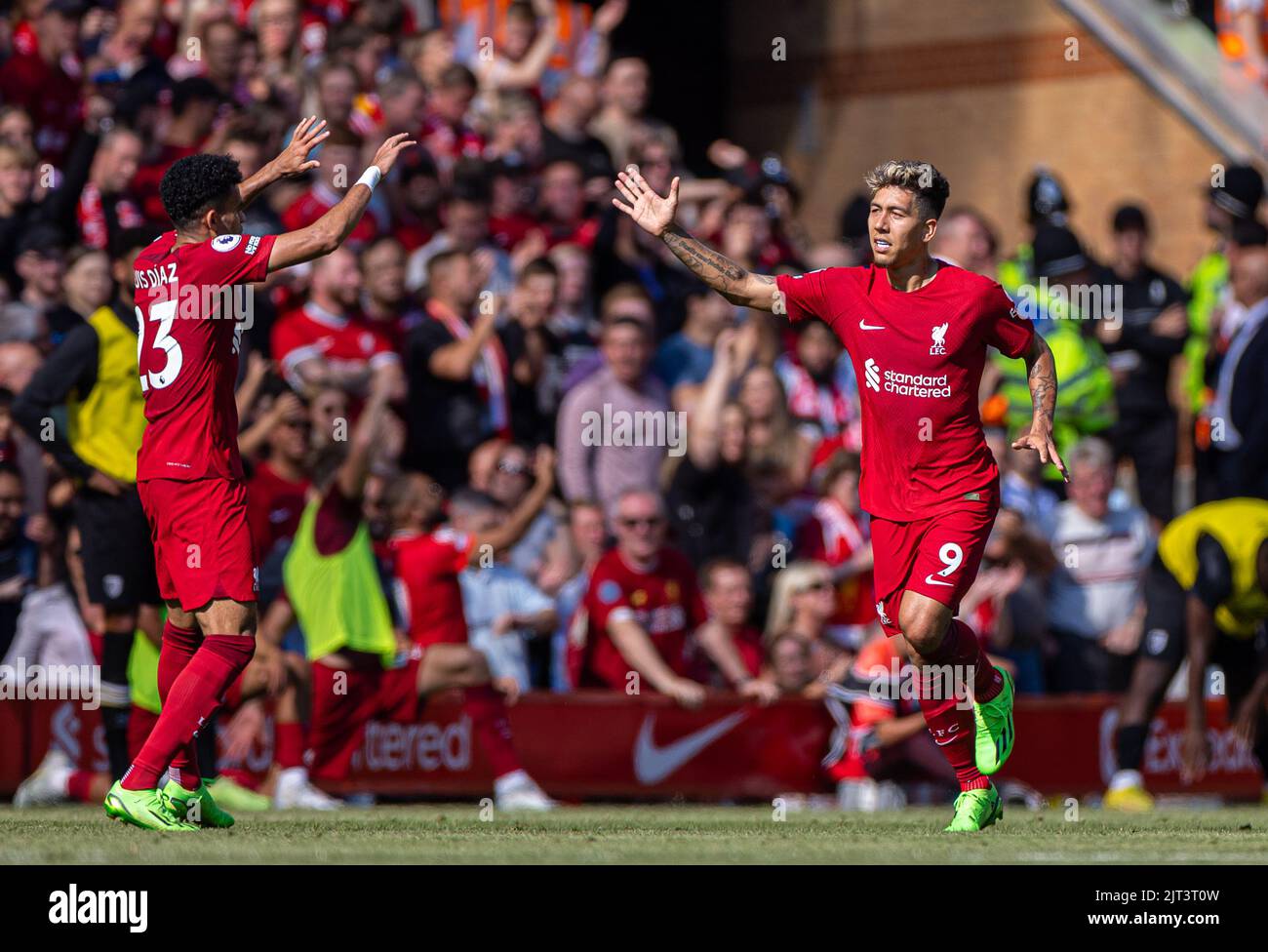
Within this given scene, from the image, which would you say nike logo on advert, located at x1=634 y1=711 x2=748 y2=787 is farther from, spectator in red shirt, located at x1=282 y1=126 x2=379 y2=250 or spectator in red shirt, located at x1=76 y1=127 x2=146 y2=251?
spectator in red shirt, located at x1=76 y1=127 x2=146 y2=251

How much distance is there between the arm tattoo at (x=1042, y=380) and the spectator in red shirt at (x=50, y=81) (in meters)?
7.26

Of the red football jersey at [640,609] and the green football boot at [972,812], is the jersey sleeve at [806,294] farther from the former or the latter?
the red football jersey at [640,609]

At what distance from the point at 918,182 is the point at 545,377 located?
5.52m

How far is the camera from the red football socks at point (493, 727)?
11.7 meters

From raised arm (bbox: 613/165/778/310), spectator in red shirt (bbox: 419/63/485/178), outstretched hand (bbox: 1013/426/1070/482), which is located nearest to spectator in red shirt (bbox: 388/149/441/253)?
spectator in red shirt (bbox: 419/63/485/178)

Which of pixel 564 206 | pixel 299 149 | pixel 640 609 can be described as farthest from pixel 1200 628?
pixel 299 149

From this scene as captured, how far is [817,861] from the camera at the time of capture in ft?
23.9

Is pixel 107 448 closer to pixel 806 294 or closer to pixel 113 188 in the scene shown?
pixel 113 188

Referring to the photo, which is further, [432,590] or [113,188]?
[113,188]

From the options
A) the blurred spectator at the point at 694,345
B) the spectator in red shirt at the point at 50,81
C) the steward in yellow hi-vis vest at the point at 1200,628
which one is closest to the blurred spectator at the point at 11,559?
the spectator in red shirt at the point at 50,81

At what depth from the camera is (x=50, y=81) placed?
1420 cm
